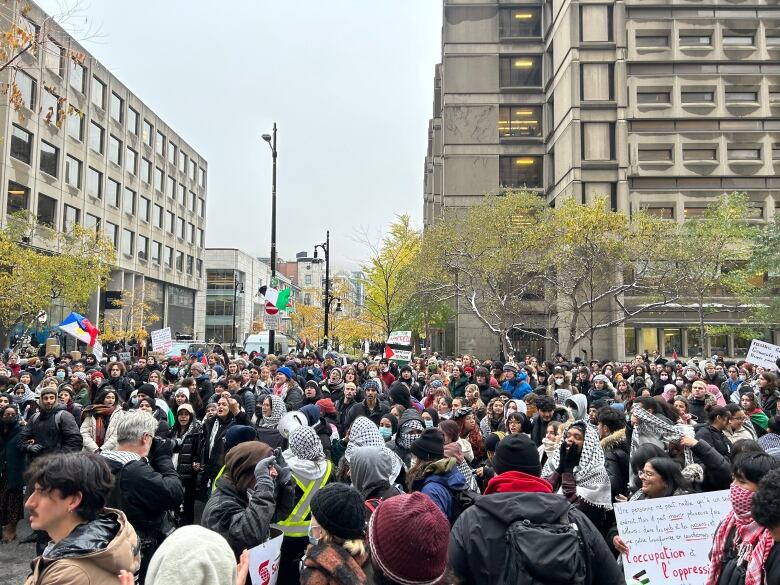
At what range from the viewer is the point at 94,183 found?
47.3 m

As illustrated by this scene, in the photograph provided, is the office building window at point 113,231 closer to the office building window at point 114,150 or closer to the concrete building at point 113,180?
the concrete building at point 113,180

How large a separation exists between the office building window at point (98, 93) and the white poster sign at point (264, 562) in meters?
51.3

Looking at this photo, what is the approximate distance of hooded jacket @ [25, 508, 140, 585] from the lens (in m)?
2.45

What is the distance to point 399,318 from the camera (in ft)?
144

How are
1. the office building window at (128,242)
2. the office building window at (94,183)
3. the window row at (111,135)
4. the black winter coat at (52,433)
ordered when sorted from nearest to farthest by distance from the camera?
the black winter coat at (52,433), the window row at (111,135), the office building window at (94,183), the office building window at (128,242)

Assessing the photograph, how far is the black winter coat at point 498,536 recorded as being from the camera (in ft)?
9.20

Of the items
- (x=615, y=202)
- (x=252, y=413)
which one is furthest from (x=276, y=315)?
(x=615, y=202)

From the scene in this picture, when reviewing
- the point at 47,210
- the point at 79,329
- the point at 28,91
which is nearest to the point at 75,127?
the point at 28,91

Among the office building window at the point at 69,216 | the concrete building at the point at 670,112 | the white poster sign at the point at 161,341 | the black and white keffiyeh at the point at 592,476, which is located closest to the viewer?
the black and white keffiyeh at the point at 592,476

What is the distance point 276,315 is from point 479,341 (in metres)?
29.7

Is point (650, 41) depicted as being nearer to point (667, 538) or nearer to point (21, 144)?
point (21, 144)

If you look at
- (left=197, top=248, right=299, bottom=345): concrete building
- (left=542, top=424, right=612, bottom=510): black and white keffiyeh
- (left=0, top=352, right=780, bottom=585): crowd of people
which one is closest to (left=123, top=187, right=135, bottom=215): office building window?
(left=197, top=248, right=299, bottom=345): concrete building

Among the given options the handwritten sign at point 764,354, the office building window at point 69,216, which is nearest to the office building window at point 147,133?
the office building window at point 69,216

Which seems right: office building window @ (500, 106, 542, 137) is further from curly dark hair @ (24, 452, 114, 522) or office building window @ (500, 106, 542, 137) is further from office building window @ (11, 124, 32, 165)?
curly dark hair @ (24, 452, 114, 522)
